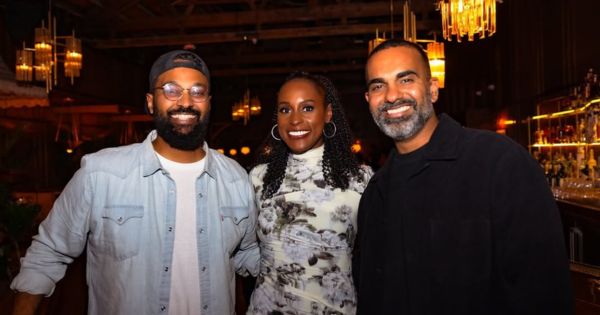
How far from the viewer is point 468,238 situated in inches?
58.5

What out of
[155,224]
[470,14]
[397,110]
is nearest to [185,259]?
[155,224]

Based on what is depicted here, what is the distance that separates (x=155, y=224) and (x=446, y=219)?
1184 millimetres

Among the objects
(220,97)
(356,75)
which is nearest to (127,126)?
(220,97)

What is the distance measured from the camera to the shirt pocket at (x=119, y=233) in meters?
1.91

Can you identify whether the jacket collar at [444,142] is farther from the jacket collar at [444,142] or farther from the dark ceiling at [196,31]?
the dark ceiling at [196,31]

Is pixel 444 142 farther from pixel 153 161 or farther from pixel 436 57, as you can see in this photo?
pixel 436 57

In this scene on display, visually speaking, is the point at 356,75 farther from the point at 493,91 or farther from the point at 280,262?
the point at 280,262

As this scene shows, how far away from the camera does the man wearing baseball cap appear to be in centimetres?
188

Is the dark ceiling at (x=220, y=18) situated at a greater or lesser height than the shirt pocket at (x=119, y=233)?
greater

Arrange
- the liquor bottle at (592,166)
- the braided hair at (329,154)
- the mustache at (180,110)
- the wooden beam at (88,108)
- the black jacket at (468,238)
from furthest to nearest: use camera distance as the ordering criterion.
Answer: the wooden beam at (88,108) < the liquor bottle at (592,166) < the braided hair at (329,154) < the mustache at (180,110) < the black jacket at (468,238)

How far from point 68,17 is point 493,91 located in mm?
8593

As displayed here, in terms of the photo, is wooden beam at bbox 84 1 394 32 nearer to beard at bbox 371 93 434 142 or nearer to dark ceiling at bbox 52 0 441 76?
dark ceiling at bbox 52 0 441 76

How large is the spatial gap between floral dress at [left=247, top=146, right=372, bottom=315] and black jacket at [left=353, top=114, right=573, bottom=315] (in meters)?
0.33

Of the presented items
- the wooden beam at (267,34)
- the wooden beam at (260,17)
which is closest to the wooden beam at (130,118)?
the wooden beam at (267,34)
